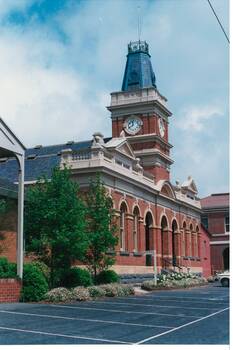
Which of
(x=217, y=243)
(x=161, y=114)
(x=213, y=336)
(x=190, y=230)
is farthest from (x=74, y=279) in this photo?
(x=217, y=243)

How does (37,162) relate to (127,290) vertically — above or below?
above

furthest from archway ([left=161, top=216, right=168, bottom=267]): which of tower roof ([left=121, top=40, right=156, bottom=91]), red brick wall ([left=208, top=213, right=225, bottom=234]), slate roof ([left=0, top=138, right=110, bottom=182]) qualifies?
red brick wall ([left=208, top=213, right=225, bottom=234])

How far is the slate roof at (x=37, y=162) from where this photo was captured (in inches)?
1411

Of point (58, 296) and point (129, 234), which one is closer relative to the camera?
point (58, 296)

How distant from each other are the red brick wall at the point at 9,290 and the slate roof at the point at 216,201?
50.3 metres

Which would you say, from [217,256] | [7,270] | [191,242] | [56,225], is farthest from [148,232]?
[217,256]

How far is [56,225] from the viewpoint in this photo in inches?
920

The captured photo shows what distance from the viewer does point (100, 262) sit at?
27812 millimetres

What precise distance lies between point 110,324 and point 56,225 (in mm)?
10169

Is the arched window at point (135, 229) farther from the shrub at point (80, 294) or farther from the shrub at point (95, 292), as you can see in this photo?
the shrub at point (80, 294)

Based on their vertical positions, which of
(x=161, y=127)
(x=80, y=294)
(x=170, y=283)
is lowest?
(x=170, y=283)

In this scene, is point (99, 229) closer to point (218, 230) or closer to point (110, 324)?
point (110, 324)

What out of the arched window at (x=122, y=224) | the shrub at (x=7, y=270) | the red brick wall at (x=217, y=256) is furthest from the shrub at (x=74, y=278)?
the red brick wall at (x=217, y=256)

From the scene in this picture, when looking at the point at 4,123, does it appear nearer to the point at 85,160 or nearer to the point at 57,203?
the point at 57,203
